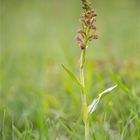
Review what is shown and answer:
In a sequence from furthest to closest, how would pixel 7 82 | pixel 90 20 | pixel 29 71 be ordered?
pixel 29 71
pixel 7 82
pixel 90 20

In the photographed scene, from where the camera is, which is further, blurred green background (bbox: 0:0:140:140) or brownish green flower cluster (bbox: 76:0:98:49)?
blurred green background (bbox: 0:0:140:140)

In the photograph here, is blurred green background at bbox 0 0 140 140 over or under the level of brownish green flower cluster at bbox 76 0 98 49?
under

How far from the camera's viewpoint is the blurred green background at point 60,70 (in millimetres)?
2574

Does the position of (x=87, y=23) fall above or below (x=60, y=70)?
above

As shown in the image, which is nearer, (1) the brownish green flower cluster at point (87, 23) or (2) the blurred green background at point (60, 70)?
(1) the brownish green flower cluster at point (87, 23)

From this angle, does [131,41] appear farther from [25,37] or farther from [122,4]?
[25,37]

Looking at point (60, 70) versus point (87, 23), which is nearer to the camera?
point (87, 23)

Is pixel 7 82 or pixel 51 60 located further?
pixel 51 60

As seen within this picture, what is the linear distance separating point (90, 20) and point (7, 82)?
6.15ft

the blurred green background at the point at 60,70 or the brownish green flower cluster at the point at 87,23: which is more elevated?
the brownish green flower cluster at the point at 87,23

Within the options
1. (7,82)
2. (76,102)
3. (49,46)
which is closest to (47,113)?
(76,102)

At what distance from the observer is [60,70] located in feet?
13.7

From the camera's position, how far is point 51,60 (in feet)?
15.3

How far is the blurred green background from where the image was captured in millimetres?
2574
